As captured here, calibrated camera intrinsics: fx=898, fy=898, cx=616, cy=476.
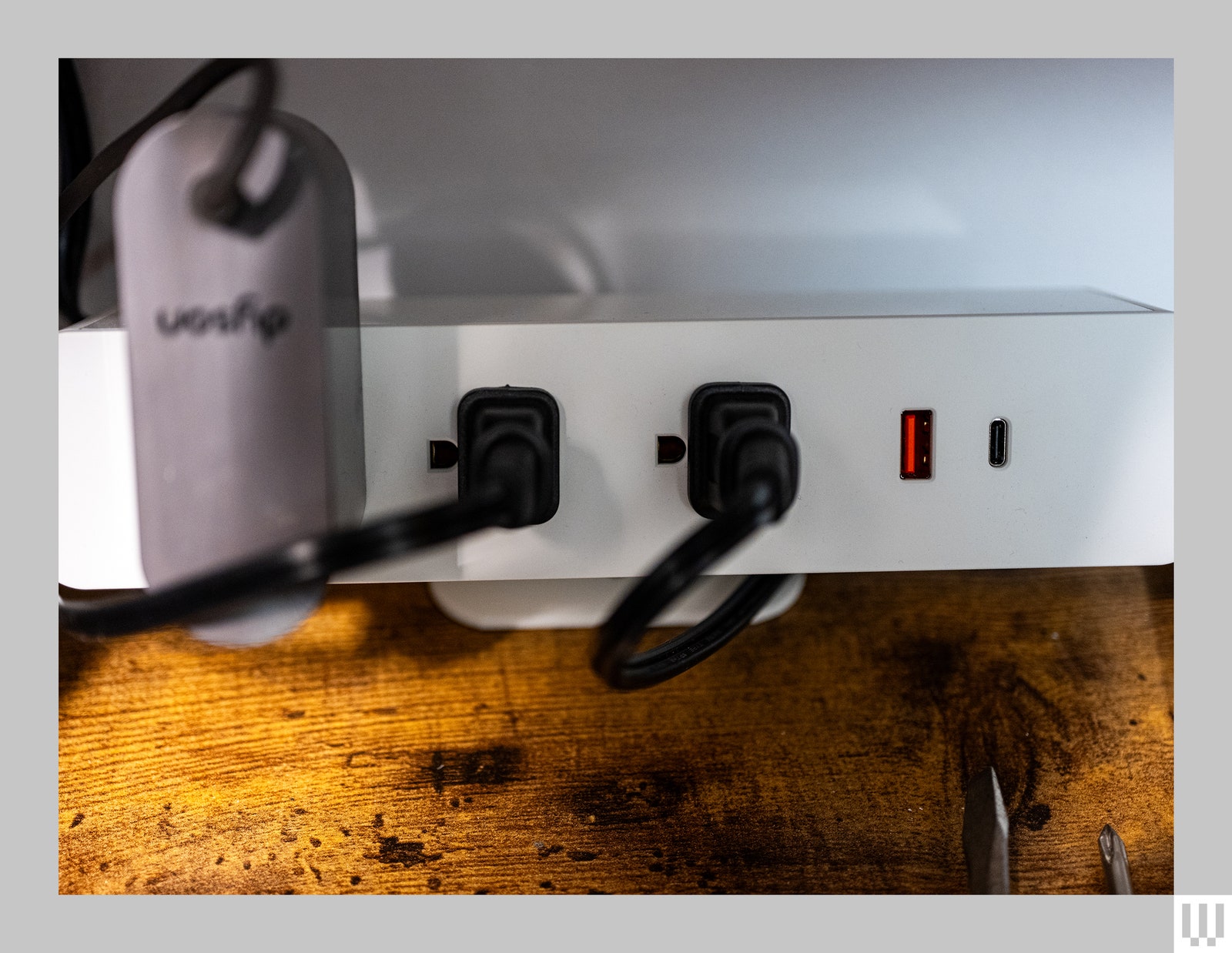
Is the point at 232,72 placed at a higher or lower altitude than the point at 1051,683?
higher

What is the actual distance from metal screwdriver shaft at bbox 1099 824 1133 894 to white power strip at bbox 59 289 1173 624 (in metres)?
0.18

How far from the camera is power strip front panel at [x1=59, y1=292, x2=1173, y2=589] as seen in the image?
0.33 m

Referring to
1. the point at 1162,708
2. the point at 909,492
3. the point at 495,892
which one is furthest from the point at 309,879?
the point at 1162,708

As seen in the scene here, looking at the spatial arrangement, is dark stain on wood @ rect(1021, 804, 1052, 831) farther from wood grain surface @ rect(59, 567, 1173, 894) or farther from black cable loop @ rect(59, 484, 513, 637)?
black cable loop @ rect(59, 484, 513, 637)

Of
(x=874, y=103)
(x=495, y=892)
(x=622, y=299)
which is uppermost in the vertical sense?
(x=874, y=103)

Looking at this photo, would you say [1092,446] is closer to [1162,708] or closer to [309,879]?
[1162,708]

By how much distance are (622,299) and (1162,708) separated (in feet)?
1.15

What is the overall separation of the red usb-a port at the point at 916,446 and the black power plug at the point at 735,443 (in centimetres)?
5

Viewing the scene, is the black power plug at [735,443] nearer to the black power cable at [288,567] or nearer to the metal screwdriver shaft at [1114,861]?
the black power cable at [288,567]

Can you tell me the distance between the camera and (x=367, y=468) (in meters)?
0.33

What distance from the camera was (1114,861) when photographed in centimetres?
45

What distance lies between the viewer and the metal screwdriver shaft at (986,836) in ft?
1.45

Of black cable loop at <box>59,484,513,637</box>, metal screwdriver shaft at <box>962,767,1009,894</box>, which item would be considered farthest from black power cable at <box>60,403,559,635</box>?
metal screwdriver shaft at <box>962,767,1009,894</box>

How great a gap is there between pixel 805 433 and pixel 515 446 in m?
0.11
